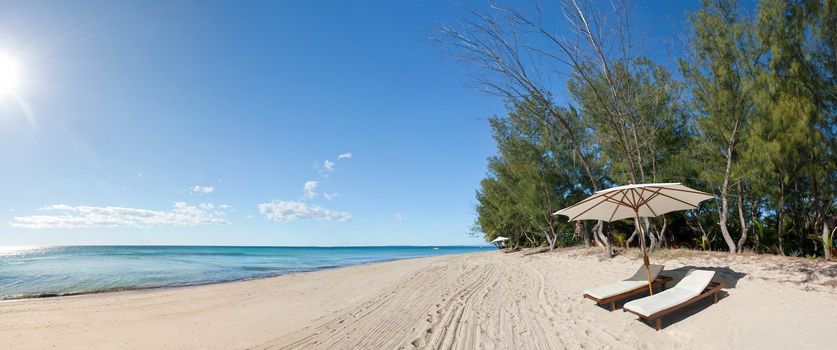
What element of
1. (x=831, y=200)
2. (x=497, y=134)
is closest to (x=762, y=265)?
(x=831, y=200)

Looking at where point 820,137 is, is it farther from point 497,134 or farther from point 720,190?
point 497,134

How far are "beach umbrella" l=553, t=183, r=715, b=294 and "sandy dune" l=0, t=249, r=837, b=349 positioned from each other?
1610 millimetres

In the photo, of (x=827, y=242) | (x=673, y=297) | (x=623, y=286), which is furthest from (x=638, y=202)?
(x=827, y=242)

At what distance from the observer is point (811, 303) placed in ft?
18.4

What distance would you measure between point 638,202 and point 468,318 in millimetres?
4360

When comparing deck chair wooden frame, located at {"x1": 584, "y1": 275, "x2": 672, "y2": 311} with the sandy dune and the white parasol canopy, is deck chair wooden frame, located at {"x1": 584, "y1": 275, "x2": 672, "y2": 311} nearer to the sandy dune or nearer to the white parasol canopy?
the sandy dune

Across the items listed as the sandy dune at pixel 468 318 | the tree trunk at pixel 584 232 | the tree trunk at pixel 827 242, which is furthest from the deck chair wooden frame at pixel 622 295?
the tree trunk at pixel 584 232

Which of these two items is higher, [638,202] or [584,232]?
[638,202]

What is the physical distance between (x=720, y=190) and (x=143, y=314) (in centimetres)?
1724

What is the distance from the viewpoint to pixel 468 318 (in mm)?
6215

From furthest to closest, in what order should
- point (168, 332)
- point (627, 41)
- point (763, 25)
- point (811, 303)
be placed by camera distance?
point (763, 25) → point (627, 41) → point (168, 332) → point (811, 303)

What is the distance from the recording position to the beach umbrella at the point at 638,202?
6.84 m

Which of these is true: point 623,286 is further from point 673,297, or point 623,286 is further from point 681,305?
point 681,305

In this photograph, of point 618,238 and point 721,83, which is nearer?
point 721,83
